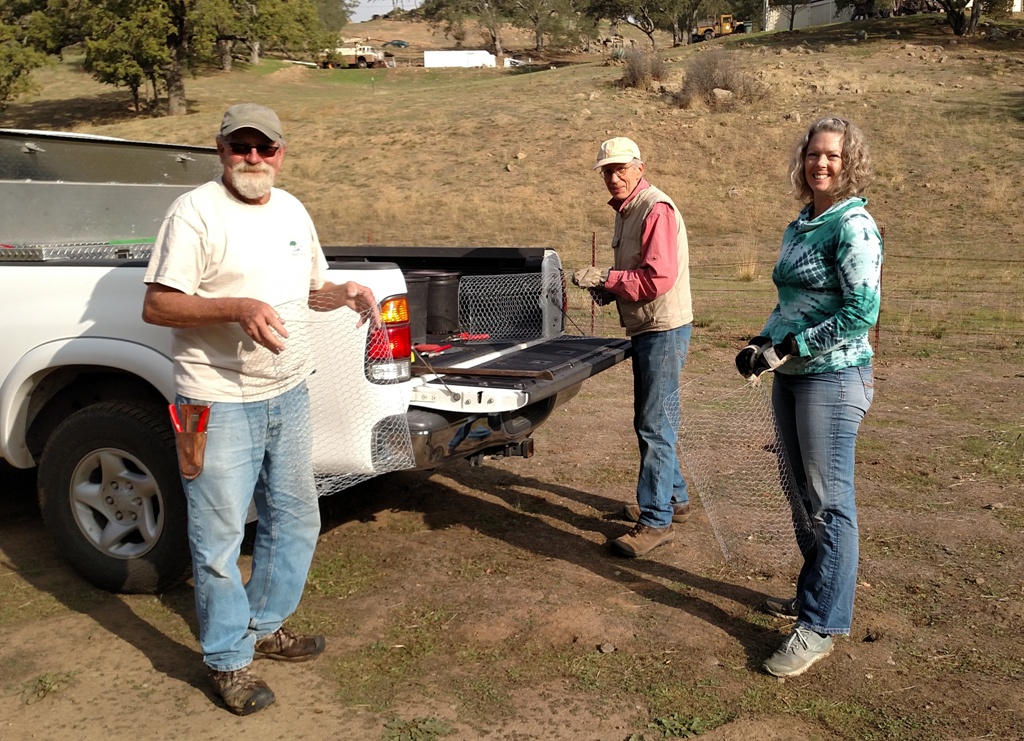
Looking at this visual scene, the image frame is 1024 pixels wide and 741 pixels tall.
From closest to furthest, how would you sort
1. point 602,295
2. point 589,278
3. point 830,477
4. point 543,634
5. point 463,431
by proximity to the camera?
point 830,477 → point 543,634 → point 463,431 → point 589,278 → point 602,295

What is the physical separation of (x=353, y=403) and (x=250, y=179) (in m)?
1.05

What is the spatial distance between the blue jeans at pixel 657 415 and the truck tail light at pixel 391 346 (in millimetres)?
1240

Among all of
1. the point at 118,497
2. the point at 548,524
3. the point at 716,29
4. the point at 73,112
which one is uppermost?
the point at 716,29

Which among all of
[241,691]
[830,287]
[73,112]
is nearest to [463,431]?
[241,691]

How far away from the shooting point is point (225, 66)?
180 ft

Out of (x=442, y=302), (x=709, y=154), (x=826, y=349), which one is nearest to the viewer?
(x=826, y=349)

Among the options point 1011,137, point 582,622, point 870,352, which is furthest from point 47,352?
point 1011,137

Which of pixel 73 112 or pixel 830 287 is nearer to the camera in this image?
pixel 830 287

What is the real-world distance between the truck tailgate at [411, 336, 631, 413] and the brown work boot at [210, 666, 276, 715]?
1.29 m

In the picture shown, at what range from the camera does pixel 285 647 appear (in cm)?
379

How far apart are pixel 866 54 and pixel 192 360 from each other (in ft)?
128

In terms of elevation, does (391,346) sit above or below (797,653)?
above

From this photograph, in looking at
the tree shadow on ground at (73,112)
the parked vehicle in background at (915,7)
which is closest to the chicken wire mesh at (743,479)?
the tree shadow on ground at (73,112)

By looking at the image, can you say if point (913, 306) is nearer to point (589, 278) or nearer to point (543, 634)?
point (589, 278)
